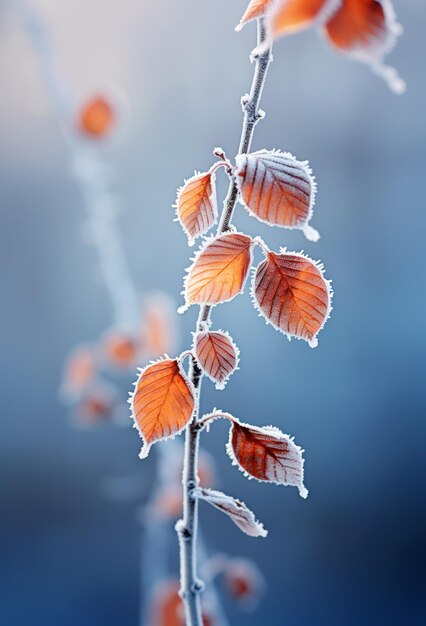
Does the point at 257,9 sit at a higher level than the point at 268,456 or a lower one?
higher

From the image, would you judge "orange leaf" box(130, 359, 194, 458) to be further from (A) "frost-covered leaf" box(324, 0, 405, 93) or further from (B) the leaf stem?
(A) "frost-covered leaf" box(324, 0, 405, 93)

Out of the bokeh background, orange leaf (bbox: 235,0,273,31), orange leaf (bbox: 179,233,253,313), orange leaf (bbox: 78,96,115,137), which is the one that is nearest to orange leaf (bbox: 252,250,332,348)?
orange leaf (bbox: 179,233,253,313)

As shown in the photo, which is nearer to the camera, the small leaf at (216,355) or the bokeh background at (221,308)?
the small leaf at (216,355)

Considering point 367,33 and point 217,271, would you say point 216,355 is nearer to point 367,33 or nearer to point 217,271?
point 217,271

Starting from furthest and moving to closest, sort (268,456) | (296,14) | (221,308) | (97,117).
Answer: (221,308), (97,117), (268,456), (296,14)

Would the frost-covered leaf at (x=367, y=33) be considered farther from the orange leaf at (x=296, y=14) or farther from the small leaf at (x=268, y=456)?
the small leaf at (x=268, y=456)

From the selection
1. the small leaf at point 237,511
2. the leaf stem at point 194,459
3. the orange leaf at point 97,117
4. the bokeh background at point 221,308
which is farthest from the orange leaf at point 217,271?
the bokeh background at point 221,308

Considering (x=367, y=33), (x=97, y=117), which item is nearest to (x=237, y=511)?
(x=367, y=33)
